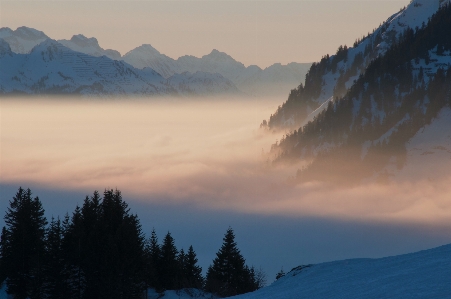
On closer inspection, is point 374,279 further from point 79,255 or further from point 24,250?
point 24,250

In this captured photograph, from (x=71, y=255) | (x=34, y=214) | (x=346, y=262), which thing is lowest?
(x=346, y=262)

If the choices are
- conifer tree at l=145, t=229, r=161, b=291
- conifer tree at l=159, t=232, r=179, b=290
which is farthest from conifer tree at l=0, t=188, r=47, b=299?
conifer tree at l=159, t=232, r=179, b=290

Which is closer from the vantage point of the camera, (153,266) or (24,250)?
(24,250)

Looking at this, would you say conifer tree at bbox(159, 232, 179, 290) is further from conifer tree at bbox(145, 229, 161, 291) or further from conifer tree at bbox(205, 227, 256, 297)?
conifer tree at bbox(205, 227, 256, 297)

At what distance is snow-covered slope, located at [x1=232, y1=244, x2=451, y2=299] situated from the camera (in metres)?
21.6

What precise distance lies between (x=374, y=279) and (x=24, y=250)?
148 ft

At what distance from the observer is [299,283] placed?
29.6 m

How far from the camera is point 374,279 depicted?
24969 millimetres

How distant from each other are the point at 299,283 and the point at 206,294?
34.8 meters

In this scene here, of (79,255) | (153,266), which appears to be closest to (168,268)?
(153,266)

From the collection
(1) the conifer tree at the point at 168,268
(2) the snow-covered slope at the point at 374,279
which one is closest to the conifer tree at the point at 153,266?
(1) the conifer tree at the point at 168,268

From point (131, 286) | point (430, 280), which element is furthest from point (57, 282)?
point (430, 280)

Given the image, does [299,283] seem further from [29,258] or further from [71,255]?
[29,258]

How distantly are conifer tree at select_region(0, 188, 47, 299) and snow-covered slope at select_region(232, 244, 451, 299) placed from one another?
34339mm
